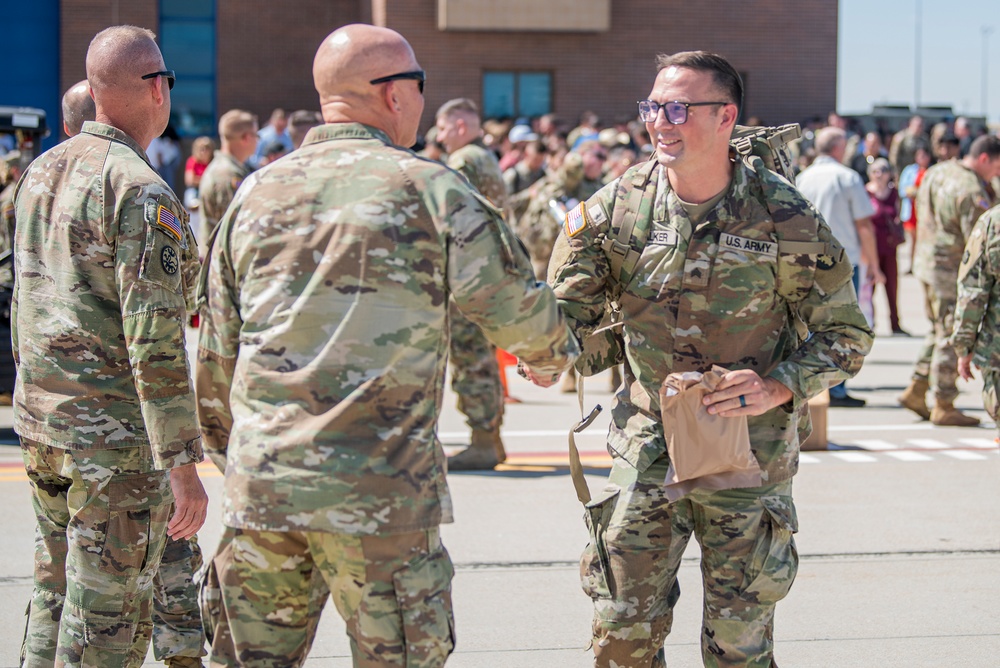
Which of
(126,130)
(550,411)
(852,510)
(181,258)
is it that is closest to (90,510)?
(181,258)

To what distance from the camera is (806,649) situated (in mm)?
5016

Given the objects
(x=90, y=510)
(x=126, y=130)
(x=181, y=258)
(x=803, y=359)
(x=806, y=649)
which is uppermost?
(x=126, y=130)

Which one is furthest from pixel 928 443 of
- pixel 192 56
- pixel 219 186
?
pixel 192 56

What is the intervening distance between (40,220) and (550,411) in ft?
22.5

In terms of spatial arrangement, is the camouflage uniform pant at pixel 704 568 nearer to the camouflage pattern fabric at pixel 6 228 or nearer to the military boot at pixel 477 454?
the military boot at pixel 477 454

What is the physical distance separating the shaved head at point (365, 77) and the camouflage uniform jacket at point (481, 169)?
4.82 metres

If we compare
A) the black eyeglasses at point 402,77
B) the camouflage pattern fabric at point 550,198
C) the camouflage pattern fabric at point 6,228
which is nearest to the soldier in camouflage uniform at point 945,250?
the camouflage pattern fabric at point 550,198

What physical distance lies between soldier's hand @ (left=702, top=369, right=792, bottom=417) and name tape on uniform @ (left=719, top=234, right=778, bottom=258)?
0.36m

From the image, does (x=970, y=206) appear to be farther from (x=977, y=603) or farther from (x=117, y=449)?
(x=117, y=449)

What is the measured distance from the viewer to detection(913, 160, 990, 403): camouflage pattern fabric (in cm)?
947

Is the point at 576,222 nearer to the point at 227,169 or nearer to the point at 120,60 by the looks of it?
the point at 120,60

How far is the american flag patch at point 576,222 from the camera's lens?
3.83m

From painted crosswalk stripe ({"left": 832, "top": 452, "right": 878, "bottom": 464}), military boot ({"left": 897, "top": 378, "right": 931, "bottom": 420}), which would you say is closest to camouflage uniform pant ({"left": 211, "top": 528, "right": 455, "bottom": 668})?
painted crosswalk stripe ({"left": 832, "top": 452, "right": 878, "bottom": 464})

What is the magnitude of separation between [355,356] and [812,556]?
3996mm
